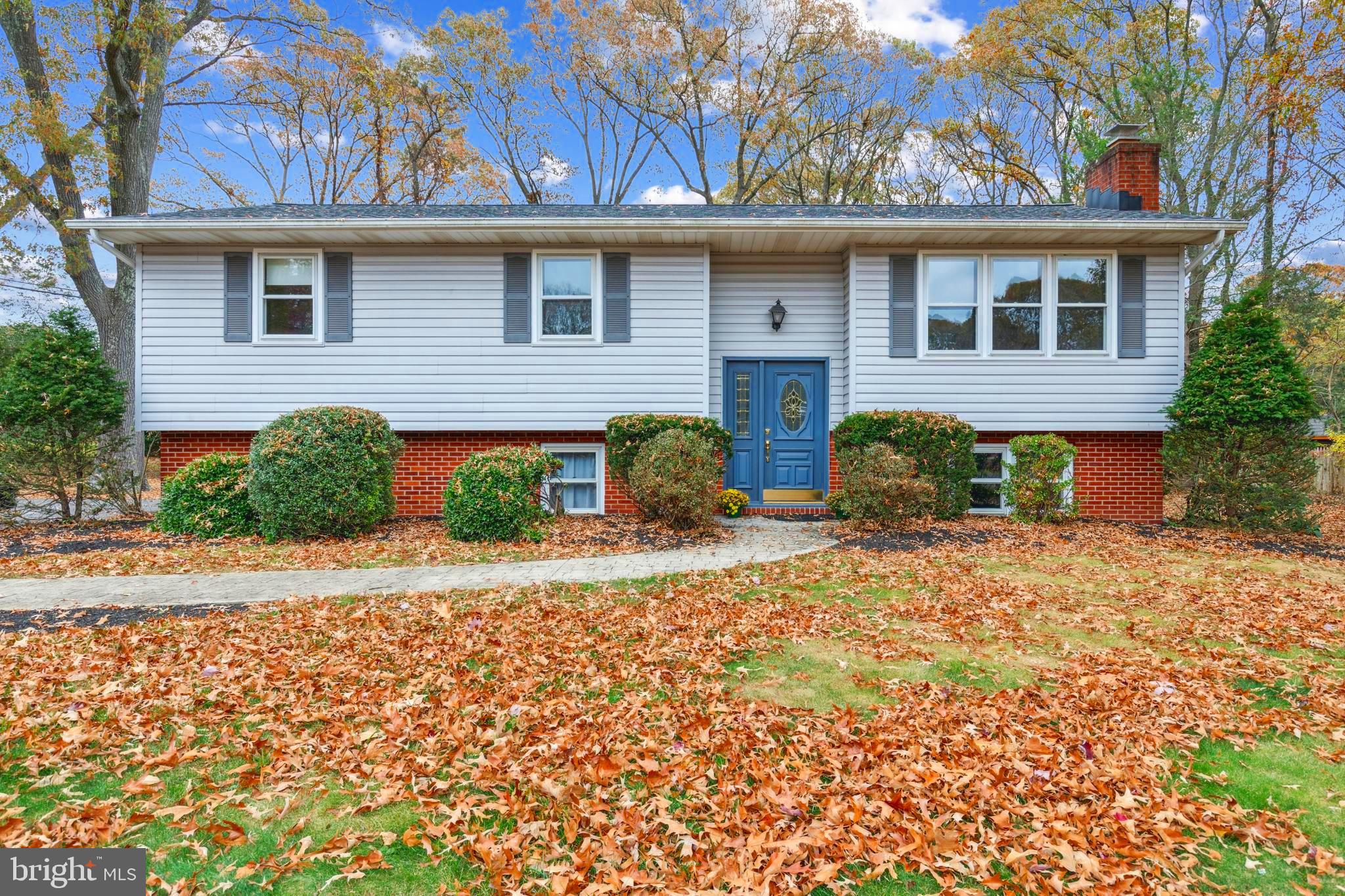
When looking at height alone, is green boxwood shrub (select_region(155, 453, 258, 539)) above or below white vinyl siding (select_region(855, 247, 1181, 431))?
below

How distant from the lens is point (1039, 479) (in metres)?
8.53

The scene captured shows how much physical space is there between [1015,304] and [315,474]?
9623 mm

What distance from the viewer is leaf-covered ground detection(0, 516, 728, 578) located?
Result: 634 centimetres

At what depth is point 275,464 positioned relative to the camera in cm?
732

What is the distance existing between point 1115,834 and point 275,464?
26.0 ft

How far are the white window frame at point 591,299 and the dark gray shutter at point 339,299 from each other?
2619 millimetres

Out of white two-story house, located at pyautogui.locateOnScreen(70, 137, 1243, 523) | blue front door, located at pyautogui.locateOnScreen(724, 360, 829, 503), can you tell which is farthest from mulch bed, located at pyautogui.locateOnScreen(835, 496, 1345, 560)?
blue front door, located at pyautogui.locateOnScreen(724, 360, 829, 503)

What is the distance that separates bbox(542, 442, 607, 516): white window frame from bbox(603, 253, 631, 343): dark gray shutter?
5.25 feet

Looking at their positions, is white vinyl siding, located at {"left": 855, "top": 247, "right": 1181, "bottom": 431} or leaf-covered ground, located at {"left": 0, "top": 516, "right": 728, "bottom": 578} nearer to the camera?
leaf-covered ground, located at {"left": 0, "top": 516, "right": 728, "bottom": 578}

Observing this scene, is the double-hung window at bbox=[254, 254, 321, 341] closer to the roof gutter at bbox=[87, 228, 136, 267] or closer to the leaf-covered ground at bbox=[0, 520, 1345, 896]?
the roof gutter at bbox=[87, 228, 136, 267]

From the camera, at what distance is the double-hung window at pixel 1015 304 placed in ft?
31.1

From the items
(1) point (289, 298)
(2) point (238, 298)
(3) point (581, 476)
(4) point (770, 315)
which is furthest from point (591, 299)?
(2) point (238, 298)

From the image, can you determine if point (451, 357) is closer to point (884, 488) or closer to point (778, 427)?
point (778, 427)

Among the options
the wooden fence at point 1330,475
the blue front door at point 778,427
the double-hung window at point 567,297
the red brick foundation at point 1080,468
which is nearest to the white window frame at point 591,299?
the double-hung window at point 567,297
